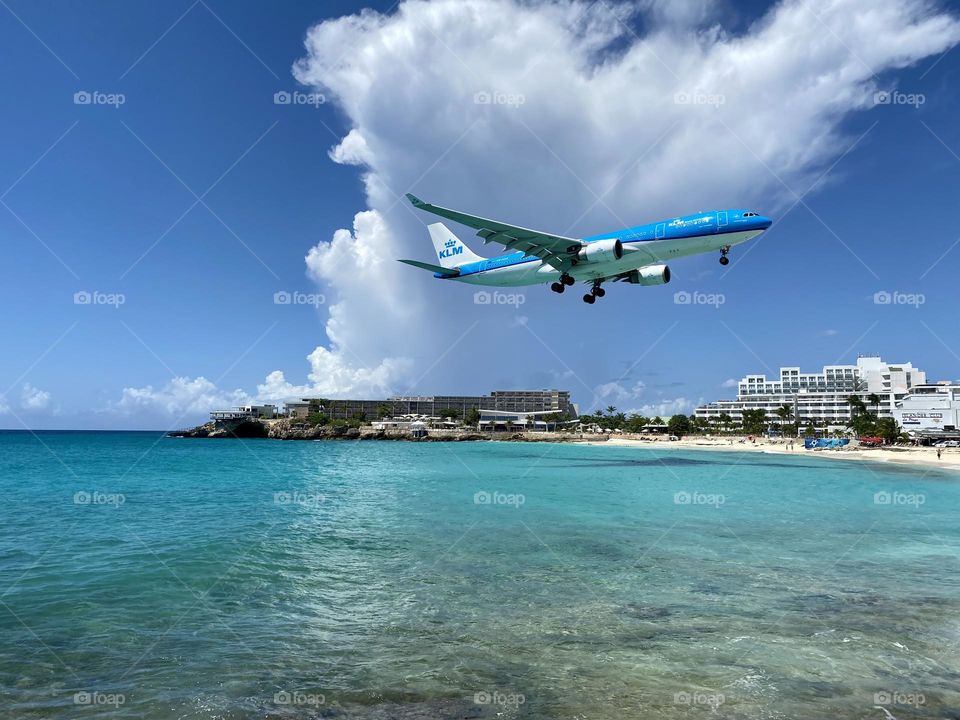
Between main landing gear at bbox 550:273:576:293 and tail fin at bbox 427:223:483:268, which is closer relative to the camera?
main landing gear at bbox 550:273:576:293

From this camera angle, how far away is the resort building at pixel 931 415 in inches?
5259

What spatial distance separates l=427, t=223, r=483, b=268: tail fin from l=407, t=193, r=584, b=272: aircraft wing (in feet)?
54.3

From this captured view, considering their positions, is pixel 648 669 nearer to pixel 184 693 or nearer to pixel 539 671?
pixel 539 671

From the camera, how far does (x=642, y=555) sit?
21.4m

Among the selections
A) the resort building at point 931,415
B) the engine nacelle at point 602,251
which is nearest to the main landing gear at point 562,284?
the engine nacelle at point 602,251

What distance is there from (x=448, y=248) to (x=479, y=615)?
45309 millimetres

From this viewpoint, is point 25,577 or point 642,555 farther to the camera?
point 642,555

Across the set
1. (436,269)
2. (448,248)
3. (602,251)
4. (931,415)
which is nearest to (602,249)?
(602,251)

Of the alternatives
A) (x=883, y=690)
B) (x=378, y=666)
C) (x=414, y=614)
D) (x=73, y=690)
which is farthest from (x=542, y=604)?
(x=73, y=690)

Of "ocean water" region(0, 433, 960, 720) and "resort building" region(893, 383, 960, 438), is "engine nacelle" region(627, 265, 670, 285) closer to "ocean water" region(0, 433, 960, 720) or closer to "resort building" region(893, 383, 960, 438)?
"ocean water" region(0, 433, 960, 720)

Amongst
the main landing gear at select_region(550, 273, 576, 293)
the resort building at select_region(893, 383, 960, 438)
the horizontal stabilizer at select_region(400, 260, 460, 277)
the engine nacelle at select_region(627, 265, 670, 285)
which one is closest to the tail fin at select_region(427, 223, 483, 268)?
the horizontal stabilizer at select_region(400, 260, 460, 277)

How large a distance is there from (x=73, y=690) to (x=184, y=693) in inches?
77.9

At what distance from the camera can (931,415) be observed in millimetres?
138875

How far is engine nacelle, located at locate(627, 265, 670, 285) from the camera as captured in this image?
1500 inches
